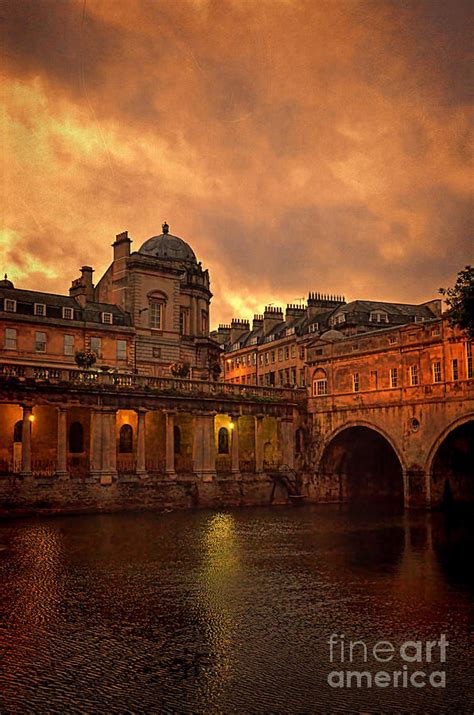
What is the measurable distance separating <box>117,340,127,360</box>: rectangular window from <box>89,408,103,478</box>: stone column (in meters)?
16.5

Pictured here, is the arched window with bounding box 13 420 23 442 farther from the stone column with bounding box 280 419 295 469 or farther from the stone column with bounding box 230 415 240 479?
the stone column with bounding box 280 419 295 469

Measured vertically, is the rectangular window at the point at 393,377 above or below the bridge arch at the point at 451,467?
above

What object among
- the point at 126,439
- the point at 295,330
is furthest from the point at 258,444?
the point at 295,330

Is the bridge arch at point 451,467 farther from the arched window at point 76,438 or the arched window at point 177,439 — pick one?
the arched window at point 76,438

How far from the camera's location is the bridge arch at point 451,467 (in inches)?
1865

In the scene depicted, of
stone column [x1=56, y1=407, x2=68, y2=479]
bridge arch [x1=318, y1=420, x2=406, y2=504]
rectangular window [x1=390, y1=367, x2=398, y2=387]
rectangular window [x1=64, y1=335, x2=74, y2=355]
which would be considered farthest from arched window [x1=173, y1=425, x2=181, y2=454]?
rectangular window [x1=390, y1=367, x2=398, y2=387]

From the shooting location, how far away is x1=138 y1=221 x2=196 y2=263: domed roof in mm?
74125

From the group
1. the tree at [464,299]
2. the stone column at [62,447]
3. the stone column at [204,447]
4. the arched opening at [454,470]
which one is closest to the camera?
the tree at [464,299]

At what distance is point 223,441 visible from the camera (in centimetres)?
5919

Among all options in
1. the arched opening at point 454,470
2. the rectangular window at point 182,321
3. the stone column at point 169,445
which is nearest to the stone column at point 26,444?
the stone column at point 169,445

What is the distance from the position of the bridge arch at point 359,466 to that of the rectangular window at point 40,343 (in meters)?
23.9

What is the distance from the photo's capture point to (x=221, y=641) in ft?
50.9

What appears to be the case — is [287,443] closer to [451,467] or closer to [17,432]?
[451,467]

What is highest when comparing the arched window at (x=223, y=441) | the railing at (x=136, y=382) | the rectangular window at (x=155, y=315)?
the rectangular window at (x=155, y=315)
